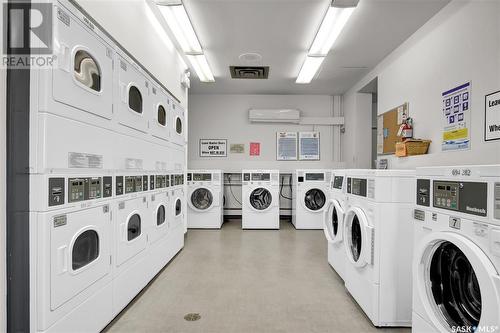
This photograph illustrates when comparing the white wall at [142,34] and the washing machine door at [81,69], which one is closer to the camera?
the washing machine door at [81,69]

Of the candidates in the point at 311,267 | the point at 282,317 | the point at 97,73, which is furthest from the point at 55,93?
the point at 311,267

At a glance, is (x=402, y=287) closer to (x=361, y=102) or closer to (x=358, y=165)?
(x=358, y=165)

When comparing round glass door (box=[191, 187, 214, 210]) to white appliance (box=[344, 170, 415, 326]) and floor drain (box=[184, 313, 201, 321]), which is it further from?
white appliance (box=[344, 170, 415, 326])

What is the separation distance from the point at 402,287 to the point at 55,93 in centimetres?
235

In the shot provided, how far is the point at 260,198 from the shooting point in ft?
16.5

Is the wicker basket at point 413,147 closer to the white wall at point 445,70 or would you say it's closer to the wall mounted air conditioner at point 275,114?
the white wall at point 445,70

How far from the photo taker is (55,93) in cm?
131

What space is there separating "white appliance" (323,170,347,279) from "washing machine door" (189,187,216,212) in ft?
8.21

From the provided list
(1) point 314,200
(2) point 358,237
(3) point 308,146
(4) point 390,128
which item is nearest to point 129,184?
(2) point 358,237

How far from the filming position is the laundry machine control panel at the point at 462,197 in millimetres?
1082

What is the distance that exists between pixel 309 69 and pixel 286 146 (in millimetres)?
2018

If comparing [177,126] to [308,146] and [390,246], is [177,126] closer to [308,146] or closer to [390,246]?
[390,246]

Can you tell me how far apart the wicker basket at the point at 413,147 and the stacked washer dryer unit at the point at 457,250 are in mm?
1634

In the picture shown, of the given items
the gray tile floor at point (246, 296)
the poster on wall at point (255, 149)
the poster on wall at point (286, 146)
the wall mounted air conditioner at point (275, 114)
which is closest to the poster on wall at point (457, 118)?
the gray tile floor at point (246, 296)
